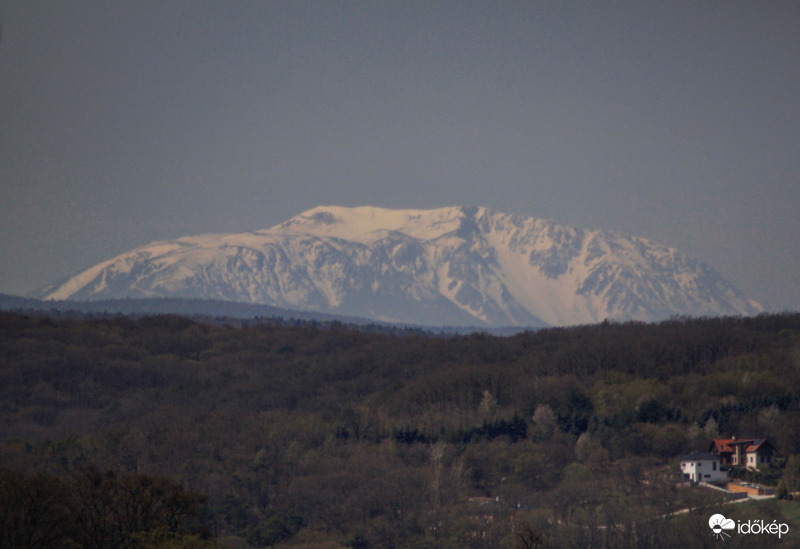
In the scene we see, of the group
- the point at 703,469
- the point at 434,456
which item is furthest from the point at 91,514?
the point at 434,456

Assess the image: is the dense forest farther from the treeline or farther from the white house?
the white house

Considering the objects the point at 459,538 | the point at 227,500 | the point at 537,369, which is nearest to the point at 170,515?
the point at 459,538

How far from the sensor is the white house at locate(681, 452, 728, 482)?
366 feet

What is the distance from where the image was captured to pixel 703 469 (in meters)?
112

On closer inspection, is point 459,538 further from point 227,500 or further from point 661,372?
point 661,372

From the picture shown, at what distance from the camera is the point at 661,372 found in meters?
172

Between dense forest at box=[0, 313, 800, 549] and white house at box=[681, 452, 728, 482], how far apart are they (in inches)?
74.3

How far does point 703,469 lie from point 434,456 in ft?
108

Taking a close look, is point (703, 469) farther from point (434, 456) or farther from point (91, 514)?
point (91, 514)

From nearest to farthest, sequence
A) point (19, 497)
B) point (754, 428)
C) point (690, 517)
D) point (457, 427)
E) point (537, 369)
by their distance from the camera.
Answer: point (19, 497) → point (690, 517) → point (754, 428) → point (457, 427) → point (537, 369)

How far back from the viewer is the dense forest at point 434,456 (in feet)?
225

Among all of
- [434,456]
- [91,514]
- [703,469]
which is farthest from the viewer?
[434,456]

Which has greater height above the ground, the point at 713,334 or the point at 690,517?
the point at 713,334

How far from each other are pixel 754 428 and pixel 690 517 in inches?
1661
